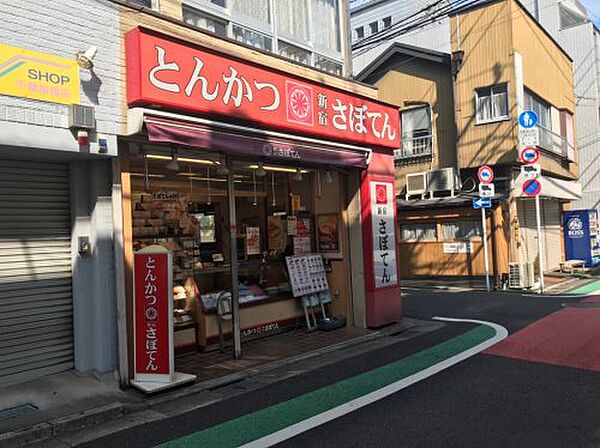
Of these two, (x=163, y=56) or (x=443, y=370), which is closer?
(x=163, y=56)

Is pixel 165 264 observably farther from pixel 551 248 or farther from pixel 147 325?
pixel 551 248

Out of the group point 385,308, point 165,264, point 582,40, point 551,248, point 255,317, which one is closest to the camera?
point 165,264

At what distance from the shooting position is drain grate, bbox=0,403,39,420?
5.50 metres

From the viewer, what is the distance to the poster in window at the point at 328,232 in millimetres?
10625

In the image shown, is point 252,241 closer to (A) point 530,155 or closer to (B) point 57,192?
(B) point 57,192

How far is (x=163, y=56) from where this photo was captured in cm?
675

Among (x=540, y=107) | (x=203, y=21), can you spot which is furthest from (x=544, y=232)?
(x=203, y=21)

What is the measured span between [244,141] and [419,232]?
12407 millimetres

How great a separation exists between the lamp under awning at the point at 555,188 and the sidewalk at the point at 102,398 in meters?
11.1

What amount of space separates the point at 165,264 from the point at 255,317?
3250mm

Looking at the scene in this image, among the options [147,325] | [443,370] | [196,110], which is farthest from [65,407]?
[443,370]

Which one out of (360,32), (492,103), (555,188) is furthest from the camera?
(360,32)

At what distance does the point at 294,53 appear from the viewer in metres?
9.82

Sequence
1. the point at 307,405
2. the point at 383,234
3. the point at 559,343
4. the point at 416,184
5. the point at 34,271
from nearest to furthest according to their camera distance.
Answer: the point at 307,405, the point at 34,271, the point at 559,343, the point at 383,234, the point at 416,184
